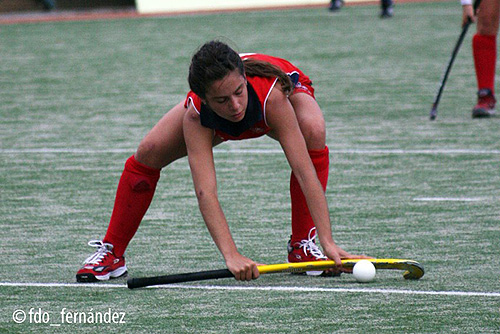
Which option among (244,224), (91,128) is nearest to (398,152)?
(244,224)

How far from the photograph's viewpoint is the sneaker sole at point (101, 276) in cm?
364

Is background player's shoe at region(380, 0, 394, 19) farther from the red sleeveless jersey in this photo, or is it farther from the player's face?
the player's face

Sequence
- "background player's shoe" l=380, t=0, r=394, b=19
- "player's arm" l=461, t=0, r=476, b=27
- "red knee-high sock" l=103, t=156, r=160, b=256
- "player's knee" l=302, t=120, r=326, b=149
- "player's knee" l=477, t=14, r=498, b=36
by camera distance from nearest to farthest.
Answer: "player's knee" l=302, t=120, r=326, b=149 → "red knee-high sock" l=103, t=156, r=160, b=256 → "player's arm" l=461, t=0, r=476, b=27 → "player's knee" l=477, t=14, r=498, b=36 → "background player's shoe" l=380, t=0, r=394, b=19

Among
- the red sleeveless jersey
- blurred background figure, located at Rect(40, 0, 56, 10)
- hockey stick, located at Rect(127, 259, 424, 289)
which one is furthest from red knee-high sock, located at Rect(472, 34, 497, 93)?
blurred background figure, located at Rect(40, 0, 56, 10)

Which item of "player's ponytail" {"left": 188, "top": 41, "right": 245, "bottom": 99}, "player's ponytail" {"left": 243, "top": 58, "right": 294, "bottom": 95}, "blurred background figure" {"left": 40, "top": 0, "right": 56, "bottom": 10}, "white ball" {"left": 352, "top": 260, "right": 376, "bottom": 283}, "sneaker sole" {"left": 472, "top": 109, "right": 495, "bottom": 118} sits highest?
"player's ponytail" {"left": 188, "top": 41, "right": 245, "bottom": 99}

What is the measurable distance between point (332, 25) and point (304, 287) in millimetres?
11057

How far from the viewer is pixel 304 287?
350 cm

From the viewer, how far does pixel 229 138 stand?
351 cm

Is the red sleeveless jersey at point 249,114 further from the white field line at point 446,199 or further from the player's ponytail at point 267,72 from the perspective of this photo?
the white field line at point 446,199

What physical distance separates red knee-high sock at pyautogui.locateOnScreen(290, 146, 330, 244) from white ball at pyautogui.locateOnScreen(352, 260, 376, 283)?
0.36 m

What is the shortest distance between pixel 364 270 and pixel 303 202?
0.40m

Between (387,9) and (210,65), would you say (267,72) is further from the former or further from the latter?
(387,9)

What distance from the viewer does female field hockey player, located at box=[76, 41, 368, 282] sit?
3229 millimetres

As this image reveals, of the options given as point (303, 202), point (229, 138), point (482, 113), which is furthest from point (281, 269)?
point (482, 113)
